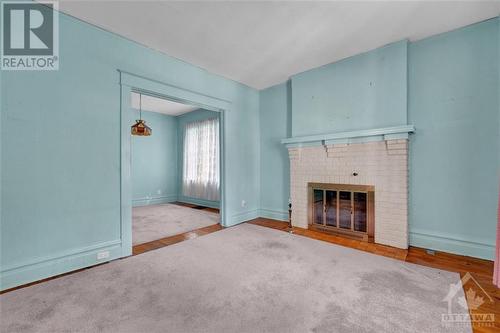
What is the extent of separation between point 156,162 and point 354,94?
5670 millimetres

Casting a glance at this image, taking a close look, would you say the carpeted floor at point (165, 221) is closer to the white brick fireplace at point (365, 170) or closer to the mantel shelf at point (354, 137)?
the white brick fireplace at point (365, 170)

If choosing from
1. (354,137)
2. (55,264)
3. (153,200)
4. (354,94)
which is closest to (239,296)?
(55,264)

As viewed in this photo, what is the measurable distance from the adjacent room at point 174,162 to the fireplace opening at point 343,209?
7.65ft

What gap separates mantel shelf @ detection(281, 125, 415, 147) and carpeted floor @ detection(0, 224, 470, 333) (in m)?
1.62

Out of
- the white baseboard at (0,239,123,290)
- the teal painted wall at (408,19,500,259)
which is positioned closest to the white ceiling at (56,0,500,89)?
the teal painted wall at (408,19,500,259)

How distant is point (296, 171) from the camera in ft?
12.9

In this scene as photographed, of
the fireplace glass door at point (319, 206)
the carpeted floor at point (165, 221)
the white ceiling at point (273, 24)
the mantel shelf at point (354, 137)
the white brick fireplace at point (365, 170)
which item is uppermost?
the white ceiling at point (273, 24)

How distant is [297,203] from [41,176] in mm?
3559

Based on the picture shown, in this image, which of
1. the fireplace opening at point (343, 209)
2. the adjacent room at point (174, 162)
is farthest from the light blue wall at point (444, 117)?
the adjacent room at point (174, 162)

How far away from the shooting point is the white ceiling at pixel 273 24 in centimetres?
221

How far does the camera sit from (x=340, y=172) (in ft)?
11.2

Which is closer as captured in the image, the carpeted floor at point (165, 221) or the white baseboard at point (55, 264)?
the white baseboard at point (55, 264)

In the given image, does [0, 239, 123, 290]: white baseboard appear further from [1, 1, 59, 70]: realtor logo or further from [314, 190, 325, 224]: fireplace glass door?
[314, 190, 325, 224]: fireplace glass door

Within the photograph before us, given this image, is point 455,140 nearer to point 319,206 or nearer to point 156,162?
point 319,206
